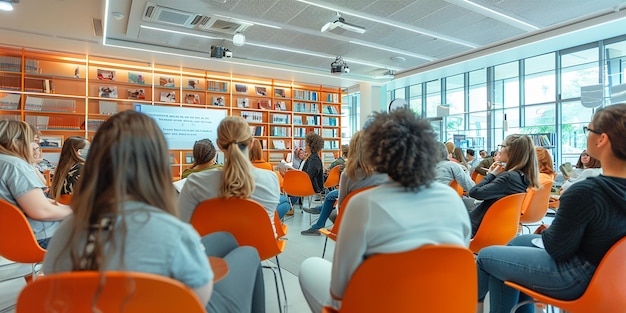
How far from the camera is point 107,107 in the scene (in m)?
7.04

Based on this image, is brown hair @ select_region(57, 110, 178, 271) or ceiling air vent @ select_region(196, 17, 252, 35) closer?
brown hair @ select_region(57, 110, 178, 271)

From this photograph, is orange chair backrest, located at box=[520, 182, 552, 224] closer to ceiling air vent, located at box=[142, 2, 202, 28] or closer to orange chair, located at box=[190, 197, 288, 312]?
orange chair, located at box=[190, 197, 288, 312]

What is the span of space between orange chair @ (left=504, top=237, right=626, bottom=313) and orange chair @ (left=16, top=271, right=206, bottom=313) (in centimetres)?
143

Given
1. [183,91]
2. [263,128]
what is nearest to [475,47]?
[263,128]

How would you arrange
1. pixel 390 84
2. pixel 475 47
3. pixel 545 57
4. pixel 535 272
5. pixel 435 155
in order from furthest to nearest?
pixel 390 84
pixel 545 57
pixel 475 47
pixel 535 272
pixel 435 155

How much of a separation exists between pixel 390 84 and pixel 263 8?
19.6 ft

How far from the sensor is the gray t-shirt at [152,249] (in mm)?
803

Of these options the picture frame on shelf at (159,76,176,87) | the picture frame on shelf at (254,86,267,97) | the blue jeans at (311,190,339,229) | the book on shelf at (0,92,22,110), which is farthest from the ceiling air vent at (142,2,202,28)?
the blue jeans at (311,190,339,229)

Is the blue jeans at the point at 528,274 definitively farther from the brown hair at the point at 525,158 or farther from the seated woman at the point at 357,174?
the brown hair at the point at 525,158

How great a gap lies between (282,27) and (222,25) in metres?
1.02

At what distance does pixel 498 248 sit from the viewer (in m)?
1.63

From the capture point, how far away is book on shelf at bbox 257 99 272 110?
8.88m

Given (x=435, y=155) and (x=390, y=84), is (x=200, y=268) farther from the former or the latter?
(x=390, y=84)

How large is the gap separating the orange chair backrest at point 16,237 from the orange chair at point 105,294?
1.45 meters
